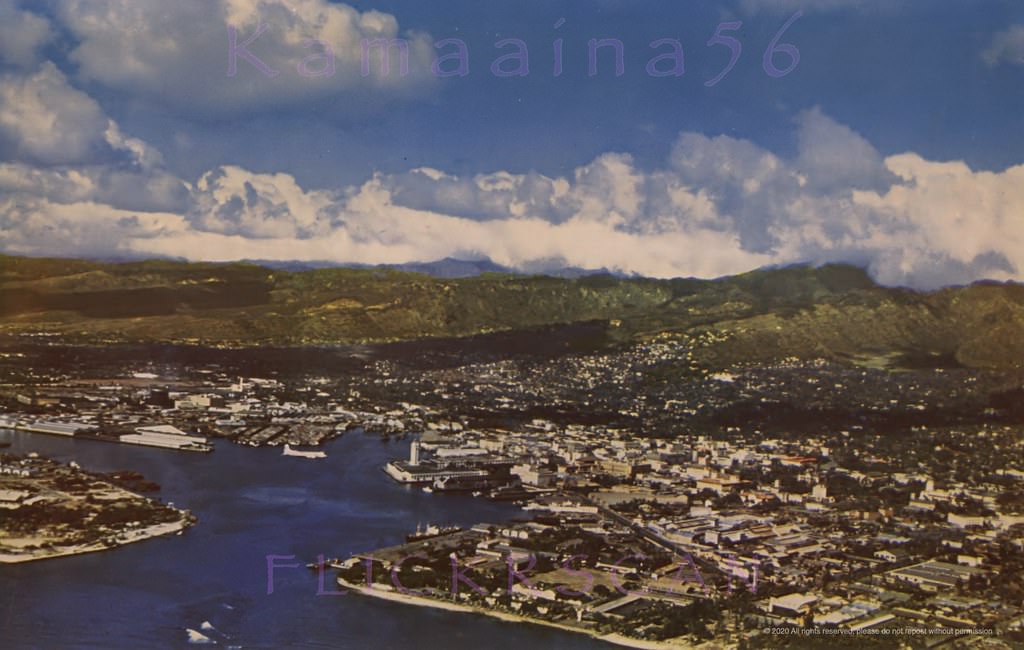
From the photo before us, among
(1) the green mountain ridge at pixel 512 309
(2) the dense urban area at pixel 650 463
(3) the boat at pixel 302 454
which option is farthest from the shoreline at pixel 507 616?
(1) the green mountain ridge at pixel 512 309

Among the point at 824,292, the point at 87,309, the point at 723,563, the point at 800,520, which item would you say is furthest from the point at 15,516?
the point at 824,292

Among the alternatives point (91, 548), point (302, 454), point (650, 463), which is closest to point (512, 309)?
point (650, 463)

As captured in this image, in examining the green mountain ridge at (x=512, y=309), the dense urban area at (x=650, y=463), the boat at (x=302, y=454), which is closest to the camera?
the dense urban area at (x=650, y=463)

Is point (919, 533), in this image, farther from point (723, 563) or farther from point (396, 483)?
point (396, 483)

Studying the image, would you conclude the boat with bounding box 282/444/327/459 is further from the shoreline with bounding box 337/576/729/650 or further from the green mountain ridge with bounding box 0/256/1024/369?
the shoreline with bounding box 337/576/729/650

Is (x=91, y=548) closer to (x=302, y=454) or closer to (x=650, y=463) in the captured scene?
(x=302, y=454)

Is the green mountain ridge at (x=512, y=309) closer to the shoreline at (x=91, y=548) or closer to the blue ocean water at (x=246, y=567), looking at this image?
the blue ocean water at (x=246, y=567)

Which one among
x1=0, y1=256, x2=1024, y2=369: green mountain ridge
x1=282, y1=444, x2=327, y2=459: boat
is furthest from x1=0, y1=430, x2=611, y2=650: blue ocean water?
Answer: x1=0, y1=256, x2=1024, y2=369: green mountain ridge
